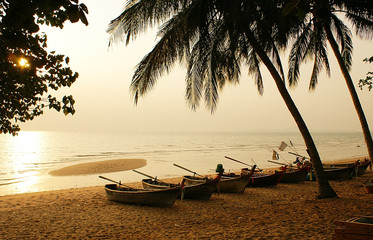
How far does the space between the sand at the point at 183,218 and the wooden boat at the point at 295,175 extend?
3339 mm

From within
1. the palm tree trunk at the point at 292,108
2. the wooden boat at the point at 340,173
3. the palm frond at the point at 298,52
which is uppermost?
the palm frond at the point at 298,52

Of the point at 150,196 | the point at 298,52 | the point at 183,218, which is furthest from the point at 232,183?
the point at 298,52

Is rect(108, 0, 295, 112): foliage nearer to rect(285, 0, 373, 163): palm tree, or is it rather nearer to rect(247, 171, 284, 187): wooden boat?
rect(285, 0, 373, 163): palm tree

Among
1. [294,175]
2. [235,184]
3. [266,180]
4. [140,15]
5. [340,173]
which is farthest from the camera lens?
[340,173]

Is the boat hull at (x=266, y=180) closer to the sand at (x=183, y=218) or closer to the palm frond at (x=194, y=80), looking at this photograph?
the sand at (x=183, y=218)

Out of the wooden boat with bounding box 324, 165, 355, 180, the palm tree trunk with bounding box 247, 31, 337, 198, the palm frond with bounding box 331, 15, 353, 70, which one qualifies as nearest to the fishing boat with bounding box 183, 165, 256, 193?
the palm tree trunk with bounding box 247, 31, 337, 198

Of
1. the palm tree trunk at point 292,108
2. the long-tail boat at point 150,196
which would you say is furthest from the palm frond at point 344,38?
the long-tail boat at point 150,196

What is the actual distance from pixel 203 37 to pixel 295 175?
32.0ft

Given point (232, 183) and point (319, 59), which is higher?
point (319, 59)

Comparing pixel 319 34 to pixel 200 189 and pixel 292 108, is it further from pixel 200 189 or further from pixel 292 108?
pixel 200 189

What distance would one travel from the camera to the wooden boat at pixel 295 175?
549 inches

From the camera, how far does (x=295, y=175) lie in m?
14.0

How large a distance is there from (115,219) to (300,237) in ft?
17.2

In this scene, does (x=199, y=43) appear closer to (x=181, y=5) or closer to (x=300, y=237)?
(x=181, y=5)
